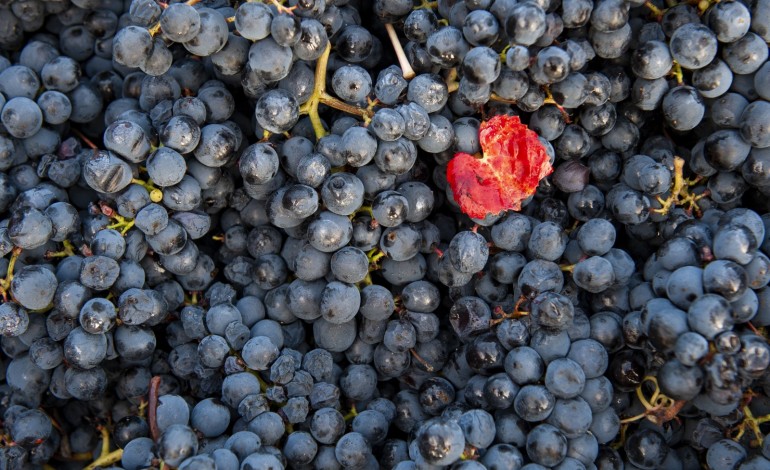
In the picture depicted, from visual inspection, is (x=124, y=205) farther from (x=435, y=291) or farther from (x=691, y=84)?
(x=691, y=84)

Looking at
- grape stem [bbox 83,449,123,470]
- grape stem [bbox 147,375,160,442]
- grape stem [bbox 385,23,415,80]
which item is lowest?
grape stem [bbox 83,449,123,470]

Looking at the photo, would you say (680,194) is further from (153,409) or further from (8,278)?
(8,278)

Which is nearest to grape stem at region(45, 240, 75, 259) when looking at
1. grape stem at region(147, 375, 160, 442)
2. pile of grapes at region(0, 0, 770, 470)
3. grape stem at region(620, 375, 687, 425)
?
pile of grapes at region(0, 0, 770, 470)

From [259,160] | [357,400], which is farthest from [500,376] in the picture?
[259,160]

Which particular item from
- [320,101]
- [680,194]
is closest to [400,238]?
[320,101]

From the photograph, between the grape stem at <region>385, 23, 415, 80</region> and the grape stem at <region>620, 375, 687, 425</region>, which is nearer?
the grape stem at <region>620, 375, 687, 425</region>

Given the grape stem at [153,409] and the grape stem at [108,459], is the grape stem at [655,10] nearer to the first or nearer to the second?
the grape stem at [153,409]

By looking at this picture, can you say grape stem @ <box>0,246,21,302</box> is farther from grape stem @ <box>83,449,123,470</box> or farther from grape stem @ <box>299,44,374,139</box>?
grape stem @ <box>299,44,374,139</box>

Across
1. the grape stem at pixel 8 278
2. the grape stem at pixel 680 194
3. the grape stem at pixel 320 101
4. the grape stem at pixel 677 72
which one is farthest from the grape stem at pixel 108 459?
the grape stem at pixel 677 72
